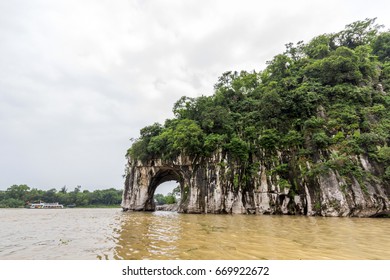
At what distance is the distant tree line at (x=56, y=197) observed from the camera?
50438 mm

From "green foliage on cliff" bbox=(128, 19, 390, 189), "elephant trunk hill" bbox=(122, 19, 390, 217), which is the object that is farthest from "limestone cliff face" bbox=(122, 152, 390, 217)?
"green foliage on cliff" bbox=(128, 19, 390, 189)

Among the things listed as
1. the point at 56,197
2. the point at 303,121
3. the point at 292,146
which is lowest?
the point at 56,197

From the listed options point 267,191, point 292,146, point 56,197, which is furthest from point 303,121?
point 56,197

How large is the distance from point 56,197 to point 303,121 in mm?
60003

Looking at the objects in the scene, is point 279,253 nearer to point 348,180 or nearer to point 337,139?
point 348,180

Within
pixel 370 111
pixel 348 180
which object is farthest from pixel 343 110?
pixel 348 180

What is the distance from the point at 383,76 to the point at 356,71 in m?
5.20

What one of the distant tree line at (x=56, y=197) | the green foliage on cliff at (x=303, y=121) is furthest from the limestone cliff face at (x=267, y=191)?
the distant tree line at (x=56, y=197)

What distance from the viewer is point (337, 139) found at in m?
14.6

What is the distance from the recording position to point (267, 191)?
15.6 m

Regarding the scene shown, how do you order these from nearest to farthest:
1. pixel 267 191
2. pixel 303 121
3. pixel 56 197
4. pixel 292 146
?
1. pixel 267 191
2. pixel 292 146
3. pixel 303 121
4. pixel 56 197

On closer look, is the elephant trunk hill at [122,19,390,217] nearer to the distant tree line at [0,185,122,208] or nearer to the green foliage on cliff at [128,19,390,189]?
the green foliage on cliff at [128,19,390,189]

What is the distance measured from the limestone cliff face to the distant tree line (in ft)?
146

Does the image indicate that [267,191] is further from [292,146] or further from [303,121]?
[303,121]
